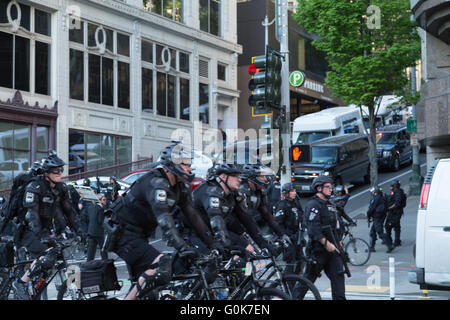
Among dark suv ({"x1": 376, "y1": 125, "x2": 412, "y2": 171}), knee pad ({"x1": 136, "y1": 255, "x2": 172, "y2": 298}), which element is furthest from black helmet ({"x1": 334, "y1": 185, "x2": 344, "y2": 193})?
dark suv ({"x1": 376, "y1": 125, "x2": 412, "y2": 171})

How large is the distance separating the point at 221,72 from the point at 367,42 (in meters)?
20.1

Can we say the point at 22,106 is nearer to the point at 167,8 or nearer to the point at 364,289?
the point at 167,8

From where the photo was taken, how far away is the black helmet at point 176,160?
6.55m

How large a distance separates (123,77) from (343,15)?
1459cm

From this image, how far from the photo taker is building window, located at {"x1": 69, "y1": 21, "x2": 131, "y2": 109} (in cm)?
3266

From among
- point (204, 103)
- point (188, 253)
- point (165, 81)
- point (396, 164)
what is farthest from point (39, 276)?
point (204, 103)

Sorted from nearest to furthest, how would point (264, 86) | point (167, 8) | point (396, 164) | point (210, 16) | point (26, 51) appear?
point (264, 86)
point (26, 51)
point (396, 164)
point (167, 8)
point (210, 16)

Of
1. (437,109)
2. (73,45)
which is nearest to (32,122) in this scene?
(73,45)

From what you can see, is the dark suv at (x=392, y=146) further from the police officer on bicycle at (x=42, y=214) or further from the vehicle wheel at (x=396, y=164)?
the police officer on bicycle at (x=42, y=214)

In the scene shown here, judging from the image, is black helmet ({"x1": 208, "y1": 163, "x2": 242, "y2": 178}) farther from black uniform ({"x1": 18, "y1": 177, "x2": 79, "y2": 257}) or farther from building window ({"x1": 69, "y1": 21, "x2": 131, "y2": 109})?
building window ({"x1": 69, "y1": 21, "x2": 131, "y2": 109})

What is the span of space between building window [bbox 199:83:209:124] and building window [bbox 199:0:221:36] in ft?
12.8

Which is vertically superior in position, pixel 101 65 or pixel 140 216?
pixel 101 65

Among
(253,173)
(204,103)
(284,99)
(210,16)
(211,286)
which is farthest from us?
(210,16)

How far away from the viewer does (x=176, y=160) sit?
6734mm
